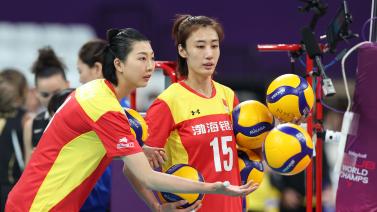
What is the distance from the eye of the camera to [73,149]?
14.3 feet

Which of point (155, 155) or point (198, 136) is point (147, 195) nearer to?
point (155, 155)

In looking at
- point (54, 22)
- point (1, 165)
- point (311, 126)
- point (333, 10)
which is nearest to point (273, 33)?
point (333, 10)

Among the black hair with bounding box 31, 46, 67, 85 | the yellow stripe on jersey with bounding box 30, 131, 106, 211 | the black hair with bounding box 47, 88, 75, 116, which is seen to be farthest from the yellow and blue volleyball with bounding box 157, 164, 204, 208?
the black hair with bounding box 31, 46, 67, 85

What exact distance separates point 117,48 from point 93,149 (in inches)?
23.7

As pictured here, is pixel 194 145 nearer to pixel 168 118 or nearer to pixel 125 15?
pixel 168 118

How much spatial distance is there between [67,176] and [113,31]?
Result: 893 mm

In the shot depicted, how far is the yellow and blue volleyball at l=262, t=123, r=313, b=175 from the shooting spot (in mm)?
4516

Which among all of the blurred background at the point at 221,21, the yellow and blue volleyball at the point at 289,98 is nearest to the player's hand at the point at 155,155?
the yellow and blue volleyball at the point at 289,98

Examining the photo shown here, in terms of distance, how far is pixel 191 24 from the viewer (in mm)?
4746

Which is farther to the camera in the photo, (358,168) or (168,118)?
(358,168)

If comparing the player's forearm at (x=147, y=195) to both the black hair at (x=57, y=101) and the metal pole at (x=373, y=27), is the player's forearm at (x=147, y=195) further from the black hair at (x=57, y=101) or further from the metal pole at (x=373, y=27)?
the metal pole at (x=373, y=27)

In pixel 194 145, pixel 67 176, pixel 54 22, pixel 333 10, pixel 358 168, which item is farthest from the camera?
pixel 54 22

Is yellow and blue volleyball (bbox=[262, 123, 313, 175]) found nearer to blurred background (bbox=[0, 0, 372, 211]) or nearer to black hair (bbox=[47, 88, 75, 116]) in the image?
black hair (bbox=[47, 88, 75, 116])

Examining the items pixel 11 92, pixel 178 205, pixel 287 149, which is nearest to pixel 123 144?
pixel 178 205
